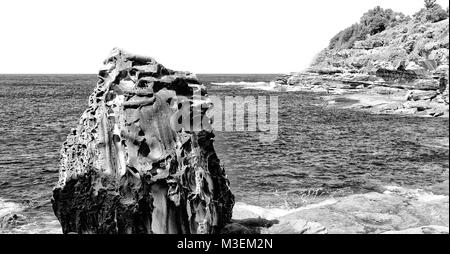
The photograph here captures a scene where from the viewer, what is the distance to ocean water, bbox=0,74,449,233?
26719mm

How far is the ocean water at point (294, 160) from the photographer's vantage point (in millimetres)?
26719

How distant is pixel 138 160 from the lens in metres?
15.0

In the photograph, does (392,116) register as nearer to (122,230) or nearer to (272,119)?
(272,119)

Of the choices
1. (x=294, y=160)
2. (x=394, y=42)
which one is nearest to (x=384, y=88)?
(x=394, y=42)

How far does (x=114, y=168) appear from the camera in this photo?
15172 millimetres

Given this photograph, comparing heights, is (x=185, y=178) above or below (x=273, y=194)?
above

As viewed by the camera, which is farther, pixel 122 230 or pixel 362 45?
pixel 362 45

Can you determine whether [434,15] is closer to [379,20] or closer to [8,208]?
[379,20]

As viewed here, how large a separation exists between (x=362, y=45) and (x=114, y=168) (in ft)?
427

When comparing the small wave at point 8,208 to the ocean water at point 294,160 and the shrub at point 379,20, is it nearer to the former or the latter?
the ocean water at point 294,160

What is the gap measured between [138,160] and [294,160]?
24.4 meters

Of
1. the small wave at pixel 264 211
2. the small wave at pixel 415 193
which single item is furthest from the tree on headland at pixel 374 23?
the small wave at pixel 264 211

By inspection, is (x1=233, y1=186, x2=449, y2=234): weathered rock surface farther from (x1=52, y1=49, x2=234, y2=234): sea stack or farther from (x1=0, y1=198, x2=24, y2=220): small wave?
(x1=0, y1=198, x2=24, y2=220): small wave
